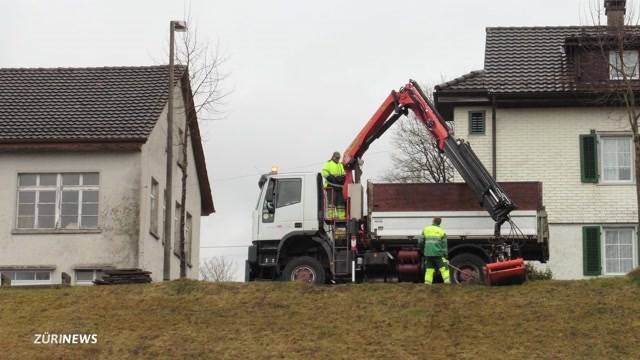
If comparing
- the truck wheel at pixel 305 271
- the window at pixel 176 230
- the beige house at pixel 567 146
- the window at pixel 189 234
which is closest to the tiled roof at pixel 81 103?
the window at pixel 176 230

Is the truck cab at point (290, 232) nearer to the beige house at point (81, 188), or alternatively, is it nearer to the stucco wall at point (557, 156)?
the beige house at point (81, 188)

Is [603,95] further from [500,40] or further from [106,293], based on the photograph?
[106,293]

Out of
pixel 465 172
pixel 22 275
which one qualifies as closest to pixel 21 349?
pixel 465 172

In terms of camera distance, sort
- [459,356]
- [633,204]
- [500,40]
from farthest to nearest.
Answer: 1. [500,40]
2. [633,204]
3. [459,356]

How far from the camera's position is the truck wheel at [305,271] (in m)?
29.5

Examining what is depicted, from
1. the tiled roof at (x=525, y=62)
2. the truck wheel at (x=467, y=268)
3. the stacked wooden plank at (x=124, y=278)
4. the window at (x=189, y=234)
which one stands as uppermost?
the tiled roof at (x=525, y=62)

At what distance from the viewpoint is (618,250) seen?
37.2m

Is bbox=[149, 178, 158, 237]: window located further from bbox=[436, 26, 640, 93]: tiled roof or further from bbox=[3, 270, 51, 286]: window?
bbox=[436, 26, 640, 93]: tiled roof

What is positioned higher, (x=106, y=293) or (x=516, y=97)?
(x=516, y=97)

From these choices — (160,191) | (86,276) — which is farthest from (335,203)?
(160,191)

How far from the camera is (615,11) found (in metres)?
42.7

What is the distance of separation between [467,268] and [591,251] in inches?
351

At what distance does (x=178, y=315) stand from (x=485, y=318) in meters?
6.22

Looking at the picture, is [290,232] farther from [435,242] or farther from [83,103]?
[83,103]
